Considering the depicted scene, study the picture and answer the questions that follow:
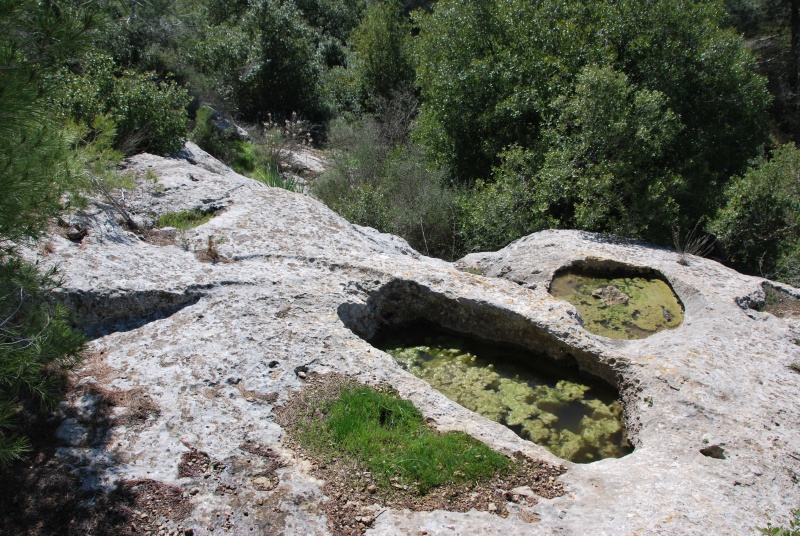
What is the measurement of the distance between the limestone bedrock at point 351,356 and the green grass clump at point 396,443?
0.19 meters

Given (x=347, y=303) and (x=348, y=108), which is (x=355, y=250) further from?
(x=348, y=108)

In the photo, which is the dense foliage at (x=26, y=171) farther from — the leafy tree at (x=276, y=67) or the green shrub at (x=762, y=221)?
the leafy tree at (x=276, y=67)

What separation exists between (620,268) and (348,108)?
632 inches

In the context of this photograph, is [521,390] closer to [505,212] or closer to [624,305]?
[624,305]

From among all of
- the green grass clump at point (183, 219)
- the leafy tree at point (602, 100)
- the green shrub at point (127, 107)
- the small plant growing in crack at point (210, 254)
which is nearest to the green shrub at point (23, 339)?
the small plant growing in crack at point (210, 254)

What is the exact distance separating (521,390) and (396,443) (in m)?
2.16

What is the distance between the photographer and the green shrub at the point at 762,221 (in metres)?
11.3

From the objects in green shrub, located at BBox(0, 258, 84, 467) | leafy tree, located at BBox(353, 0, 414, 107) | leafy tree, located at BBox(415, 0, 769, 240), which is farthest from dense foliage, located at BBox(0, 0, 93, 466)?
leafy tree, located at BBox(353, 0, 414, 107)

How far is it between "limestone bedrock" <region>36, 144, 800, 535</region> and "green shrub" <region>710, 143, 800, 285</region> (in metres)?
3.22

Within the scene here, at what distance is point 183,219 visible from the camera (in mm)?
8023

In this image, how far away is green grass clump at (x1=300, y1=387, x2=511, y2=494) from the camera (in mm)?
4652

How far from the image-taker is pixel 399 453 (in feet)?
15.8

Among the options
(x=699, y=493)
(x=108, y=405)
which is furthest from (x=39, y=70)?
(x=699, y=493)

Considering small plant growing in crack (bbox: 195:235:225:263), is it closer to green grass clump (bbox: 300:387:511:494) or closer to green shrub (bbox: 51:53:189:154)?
green grass clump (bbox: 300:387:511:494)
